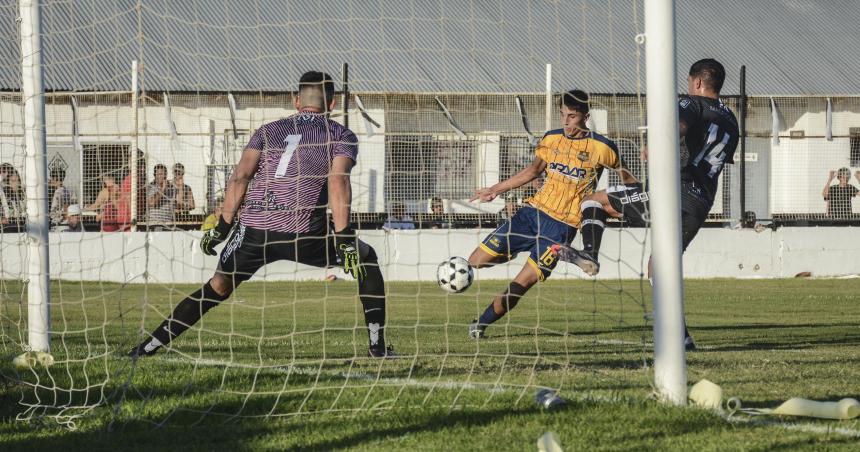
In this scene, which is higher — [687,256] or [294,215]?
[294,215]

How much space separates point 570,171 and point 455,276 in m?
1.28

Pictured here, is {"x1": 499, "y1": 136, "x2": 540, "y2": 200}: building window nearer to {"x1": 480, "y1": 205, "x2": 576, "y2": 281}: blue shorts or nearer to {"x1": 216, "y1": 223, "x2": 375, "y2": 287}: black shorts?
{"x1": 480, "y1": 205, "x2": 576, "y2": 281}: blue shorts

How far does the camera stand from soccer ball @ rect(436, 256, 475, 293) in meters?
8.89

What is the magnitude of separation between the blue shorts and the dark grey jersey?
3.68ft

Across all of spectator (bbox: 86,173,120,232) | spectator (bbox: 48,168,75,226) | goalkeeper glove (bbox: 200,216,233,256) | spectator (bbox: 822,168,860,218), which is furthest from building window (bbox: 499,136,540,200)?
goalkeeper glove (bbox: 200,216,233,256)

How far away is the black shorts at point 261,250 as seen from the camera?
6711mm

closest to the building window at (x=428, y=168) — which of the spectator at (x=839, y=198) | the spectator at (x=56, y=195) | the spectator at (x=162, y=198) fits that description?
the spectator at (x=162, y=198)

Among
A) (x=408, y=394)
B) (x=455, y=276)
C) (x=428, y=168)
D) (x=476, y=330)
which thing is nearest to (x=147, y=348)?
(x=408, y=394)

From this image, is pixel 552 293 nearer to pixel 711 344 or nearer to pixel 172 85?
pixel 711 344

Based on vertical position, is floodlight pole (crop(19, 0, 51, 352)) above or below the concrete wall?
above

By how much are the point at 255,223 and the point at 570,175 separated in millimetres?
3149

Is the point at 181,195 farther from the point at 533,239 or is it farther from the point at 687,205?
the point at 687,205

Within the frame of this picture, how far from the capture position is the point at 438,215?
1745 cm

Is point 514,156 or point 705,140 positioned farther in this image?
point 514,156
